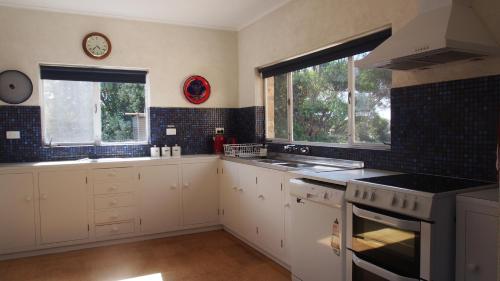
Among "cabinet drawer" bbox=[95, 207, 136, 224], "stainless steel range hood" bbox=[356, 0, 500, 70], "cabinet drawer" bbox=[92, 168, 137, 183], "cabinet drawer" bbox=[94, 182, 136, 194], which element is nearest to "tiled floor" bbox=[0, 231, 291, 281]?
"cabinet drawer" bbox=[95, 207, 136, 224]

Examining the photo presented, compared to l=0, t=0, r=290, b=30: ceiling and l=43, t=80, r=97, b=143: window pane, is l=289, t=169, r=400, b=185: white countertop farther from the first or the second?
l=43, t=80, r=97, b=143: window pane

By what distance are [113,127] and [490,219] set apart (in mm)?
3917

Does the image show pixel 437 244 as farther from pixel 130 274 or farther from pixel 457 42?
pixel 130 274

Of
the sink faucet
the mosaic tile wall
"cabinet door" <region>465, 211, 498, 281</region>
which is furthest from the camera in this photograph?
the sink faucet

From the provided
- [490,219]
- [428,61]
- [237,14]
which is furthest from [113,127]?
[490,219]

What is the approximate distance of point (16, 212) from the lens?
358 centimetres

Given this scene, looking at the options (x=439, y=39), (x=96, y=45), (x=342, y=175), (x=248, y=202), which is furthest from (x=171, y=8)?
(x=439, y=39)

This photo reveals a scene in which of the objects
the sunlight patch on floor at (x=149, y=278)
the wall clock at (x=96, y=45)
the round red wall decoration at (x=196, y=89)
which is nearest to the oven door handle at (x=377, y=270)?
the sunlight patch on floor at (x=149, y=278)

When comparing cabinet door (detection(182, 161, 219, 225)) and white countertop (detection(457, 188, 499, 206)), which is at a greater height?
white countertop (detection(457, 188, 499, 206))

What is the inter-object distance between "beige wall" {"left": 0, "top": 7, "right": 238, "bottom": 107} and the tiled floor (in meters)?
1.68

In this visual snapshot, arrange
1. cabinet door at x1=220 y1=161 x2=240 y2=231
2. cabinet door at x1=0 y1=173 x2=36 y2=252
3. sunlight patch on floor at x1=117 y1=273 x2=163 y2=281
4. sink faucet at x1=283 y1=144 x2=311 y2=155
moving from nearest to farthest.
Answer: sunlight patch on floor at x1=117 y1=273 x2=163 y2=281 → cabinet door at x1=0 y1=173 x2=36 y2=252 → sink faucet at x1=283 y1=144 x2=311 y2=155 → cabinet door at x1=220 y1=161 x2=240 y2=231

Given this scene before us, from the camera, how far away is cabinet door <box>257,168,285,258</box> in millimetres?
3193

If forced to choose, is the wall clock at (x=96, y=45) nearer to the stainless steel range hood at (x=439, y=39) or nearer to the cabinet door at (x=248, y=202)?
the cabinet door at (x=248, y=202)

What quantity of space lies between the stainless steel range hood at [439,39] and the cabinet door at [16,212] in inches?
130
